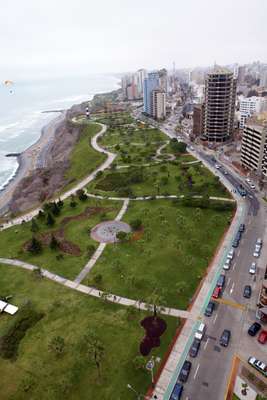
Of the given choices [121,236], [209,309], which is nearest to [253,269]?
[209,309]

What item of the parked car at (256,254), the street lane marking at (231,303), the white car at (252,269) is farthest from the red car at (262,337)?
the parked car at (256,254)

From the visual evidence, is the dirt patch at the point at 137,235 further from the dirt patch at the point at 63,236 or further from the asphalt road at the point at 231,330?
the asphalt road at the point at 231,330

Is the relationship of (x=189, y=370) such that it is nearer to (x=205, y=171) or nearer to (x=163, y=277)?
(x=163, y=277)

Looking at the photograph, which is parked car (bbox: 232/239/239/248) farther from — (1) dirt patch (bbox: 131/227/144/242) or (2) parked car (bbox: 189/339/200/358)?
(2) parked car (bbox: 189/339/200/358)

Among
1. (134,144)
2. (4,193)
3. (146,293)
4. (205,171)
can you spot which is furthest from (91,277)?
(134,144)

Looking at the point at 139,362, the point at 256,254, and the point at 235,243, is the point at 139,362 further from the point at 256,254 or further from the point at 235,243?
the point at 235,243

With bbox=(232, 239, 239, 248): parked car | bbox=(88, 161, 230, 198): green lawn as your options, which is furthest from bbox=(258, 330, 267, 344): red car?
bbox=(88, 161, 230, 198): green lawn
